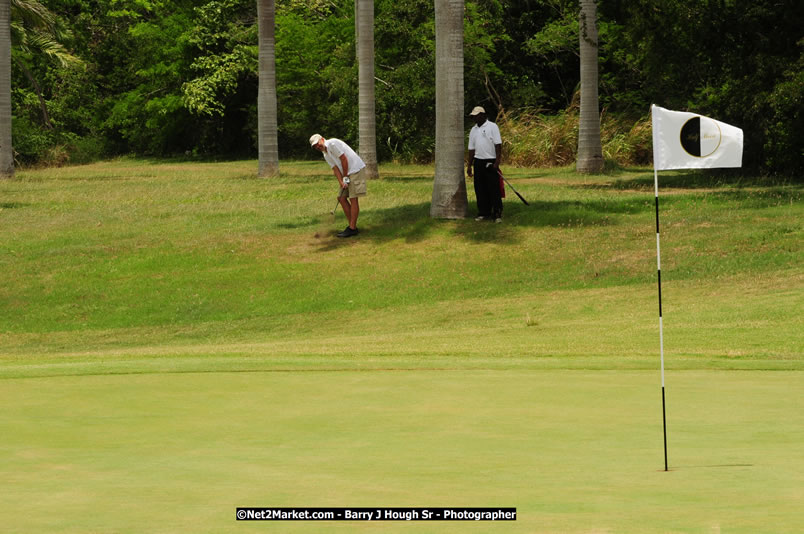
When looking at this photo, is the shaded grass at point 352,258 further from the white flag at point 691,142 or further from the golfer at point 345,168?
the white flag at point 691,142

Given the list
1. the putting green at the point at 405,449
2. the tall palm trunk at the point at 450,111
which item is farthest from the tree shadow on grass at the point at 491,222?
the putting green at the point at 405,449

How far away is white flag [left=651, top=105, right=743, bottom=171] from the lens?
26.0 feet

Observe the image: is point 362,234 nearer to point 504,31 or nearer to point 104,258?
point 104,258

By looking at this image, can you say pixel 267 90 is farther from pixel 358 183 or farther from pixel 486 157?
pixel 486 157

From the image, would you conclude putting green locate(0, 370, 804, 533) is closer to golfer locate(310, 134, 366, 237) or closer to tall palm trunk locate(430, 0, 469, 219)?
golfer locate(310, 134, 366, 237)

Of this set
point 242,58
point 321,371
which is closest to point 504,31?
point 242,58

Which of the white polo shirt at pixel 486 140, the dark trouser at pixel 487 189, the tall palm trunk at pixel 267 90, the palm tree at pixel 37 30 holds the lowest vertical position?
the dark trouser at pixel 487 189

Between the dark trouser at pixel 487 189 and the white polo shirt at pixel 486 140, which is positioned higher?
the white polo shirt at pixel 486 140

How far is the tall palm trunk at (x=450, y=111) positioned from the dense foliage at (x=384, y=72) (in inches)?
284

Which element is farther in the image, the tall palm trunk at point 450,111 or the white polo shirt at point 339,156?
the tall palm trunk at point 450,111

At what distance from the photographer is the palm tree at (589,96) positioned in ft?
114

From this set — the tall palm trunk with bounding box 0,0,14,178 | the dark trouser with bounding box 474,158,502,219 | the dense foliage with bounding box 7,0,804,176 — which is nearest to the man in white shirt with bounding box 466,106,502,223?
the dark trouser with bounding box 474,158,502,219

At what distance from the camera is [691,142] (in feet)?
27.4

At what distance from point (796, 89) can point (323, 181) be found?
15.9 metres
